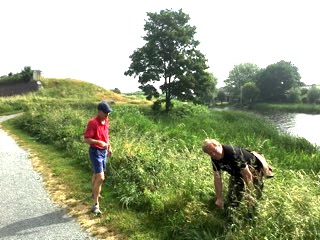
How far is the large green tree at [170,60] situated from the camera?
37.2 meters

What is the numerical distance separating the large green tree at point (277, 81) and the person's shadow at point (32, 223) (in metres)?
89.7

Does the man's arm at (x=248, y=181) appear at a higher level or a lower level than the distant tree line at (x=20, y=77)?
lower

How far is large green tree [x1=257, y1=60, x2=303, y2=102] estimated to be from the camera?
92.4 meters

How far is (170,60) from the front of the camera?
37750 mm

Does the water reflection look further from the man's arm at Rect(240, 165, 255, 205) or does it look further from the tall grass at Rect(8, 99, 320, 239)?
the man's arm at Rect(240, 165, 255, 205)

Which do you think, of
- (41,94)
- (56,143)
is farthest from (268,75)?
(56,143)

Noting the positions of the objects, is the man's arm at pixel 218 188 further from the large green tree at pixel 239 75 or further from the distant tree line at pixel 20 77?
the large green tree at pixel 239 75

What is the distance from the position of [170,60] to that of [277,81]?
62.7 meters

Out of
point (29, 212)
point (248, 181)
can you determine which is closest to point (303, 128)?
point (248, 181)

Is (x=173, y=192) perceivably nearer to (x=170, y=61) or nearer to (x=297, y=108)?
(x=170, y=61)

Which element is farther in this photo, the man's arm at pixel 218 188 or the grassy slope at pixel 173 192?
the man's arm at pixel 218 188

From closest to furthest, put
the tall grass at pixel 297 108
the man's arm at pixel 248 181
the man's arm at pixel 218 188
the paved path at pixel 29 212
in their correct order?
the man's arm at pixel 248 181, the man's arm at pixel 218 188, the paved path at pixel 29 212, the tall grass at pixel 297 108

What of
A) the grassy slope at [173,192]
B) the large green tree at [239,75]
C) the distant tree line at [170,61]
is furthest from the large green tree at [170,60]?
the large green tree at [239,75]

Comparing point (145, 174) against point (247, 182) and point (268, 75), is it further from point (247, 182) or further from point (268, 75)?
point (268, 75)
